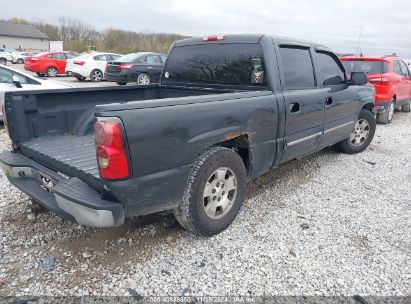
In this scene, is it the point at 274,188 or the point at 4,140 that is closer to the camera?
the point at 274,188

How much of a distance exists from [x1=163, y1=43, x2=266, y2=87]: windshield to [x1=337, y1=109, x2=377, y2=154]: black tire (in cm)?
282

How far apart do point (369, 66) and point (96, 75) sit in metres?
13.6

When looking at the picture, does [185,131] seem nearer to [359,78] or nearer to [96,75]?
[359,78]

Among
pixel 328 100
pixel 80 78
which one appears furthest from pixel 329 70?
pixel 80 78

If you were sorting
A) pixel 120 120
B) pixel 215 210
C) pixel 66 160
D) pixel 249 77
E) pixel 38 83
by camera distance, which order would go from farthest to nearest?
pixel 38 83 < pixel 249 77 < pixel 215 210 < pixel 66 160 < pixel 120 120

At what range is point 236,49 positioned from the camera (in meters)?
3.61

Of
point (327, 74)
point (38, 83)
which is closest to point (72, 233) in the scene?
point (327, 74)

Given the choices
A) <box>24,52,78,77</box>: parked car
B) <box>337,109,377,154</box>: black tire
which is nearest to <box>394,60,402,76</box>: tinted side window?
<box>337,109,377,154</box>: black tire

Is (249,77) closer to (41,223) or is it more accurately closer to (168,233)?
(168,233)

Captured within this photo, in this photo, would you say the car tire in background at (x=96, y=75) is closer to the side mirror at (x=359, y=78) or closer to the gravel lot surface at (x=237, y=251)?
the gravel lot surface at (x=237, y=251)

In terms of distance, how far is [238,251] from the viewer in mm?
2895

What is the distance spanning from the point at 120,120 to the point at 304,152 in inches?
105

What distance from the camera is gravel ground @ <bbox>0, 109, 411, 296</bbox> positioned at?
2477mm

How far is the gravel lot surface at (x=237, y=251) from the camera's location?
248 cm
